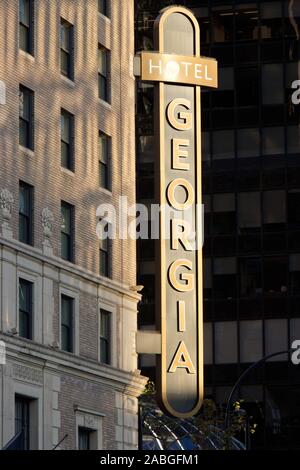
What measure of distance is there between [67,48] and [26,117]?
15.6 feet

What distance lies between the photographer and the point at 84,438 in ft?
195

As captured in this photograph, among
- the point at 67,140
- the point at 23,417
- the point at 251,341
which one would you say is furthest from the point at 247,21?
the point at 23,417

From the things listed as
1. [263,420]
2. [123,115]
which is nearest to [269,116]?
[263,420]

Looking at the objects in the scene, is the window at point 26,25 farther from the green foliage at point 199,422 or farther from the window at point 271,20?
the window at point 271,20

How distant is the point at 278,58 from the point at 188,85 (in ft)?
194

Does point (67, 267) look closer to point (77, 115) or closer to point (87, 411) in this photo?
point (87, 411)

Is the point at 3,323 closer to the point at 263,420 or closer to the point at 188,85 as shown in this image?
the point at 188,85

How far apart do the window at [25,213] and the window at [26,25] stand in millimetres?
4879

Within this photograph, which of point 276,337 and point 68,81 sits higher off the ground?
point 68,81

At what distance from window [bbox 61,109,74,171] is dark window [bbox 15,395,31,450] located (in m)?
9.01

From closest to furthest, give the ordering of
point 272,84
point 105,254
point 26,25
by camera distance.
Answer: point 26,25 < point 105,254 < point 272,84

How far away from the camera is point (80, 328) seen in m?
58.7

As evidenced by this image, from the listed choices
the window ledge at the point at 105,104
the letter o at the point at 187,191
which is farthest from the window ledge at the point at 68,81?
the letter o at the point at 187,191

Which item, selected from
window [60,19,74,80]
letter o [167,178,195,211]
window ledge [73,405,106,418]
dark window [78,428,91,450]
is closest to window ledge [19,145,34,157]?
window [60,19,74,80]
